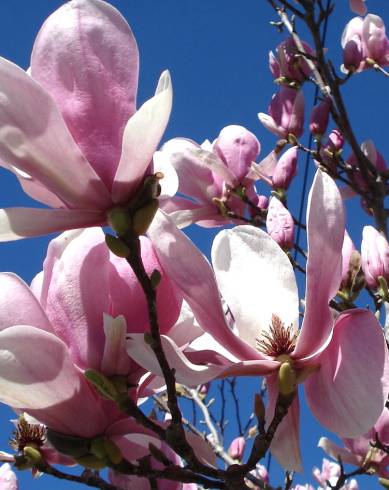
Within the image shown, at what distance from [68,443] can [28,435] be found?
0.55 ft

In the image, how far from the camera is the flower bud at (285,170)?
2152 mm

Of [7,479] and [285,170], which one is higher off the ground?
[285,170]

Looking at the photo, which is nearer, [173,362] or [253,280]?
[173,362]

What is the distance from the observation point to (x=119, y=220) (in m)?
0.75

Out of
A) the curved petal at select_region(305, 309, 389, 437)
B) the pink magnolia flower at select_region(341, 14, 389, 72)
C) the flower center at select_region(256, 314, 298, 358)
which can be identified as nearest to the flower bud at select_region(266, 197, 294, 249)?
the flower center at select_region(256, 314, 298, 358)

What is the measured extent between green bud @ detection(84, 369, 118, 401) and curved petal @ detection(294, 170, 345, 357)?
235 millimetres

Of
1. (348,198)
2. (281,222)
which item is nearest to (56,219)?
(281,222)

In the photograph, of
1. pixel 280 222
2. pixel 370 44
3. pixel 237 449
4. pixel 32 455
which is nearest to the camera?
pixel 32 455

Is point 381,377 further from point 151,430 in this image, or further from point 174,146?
point 174,146

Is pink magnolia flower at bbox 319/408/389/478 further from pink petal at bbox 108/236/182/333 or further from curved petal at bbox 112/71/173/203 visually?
curved petal at bbox 112/71/173/203

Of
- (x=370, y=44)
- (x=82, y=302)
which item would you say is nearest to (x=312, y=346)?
(x=82, y=302)

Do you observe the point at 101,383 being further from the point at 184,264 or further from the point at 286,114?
the point at 286,114

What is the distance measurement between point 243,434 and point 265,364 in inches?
106

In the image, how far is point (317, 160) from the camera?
2.40 metres
